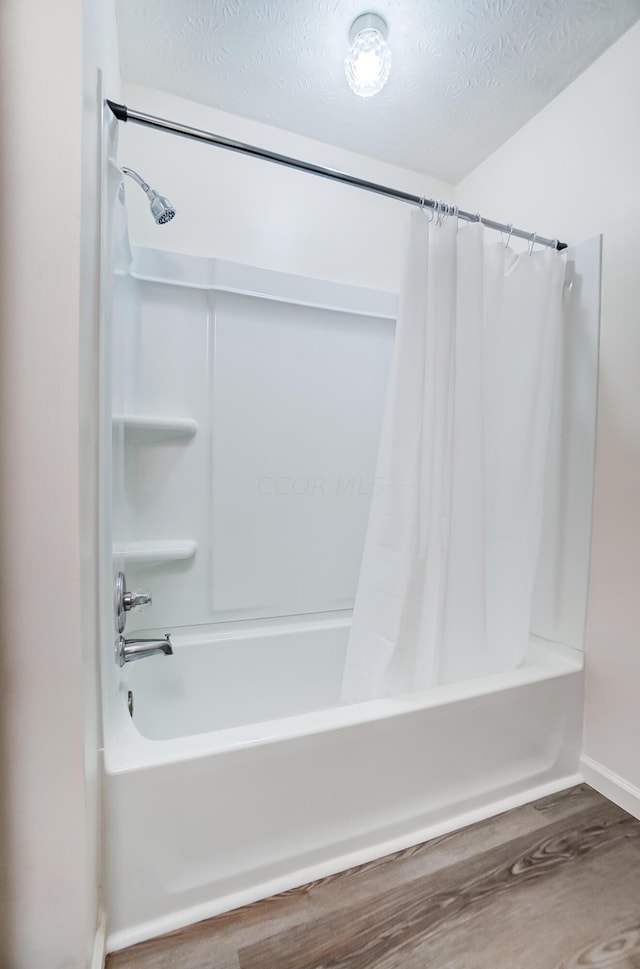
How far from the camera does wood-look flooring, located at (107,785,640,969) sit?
0.87 meters

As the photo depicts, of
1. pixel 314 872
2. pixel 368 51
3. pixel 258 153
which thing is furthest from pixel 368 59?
pixel 314 872

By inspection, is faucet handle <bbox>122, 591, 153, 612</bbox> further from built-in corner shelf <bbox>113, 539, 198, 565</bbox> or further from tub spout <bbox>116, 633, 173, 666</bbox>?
built-in corner shelf <bbox>113, 539, 198, 565</bbox>

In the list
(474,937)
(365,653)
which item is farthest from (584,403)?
(474,937)

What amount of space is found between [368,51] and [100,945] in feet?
7.60

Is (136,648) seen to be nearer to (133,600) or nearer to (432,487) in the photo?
(133,600)

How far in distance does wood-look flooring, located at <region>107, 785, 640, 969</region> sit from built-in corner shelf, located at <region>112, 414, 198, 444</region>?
1.34 m

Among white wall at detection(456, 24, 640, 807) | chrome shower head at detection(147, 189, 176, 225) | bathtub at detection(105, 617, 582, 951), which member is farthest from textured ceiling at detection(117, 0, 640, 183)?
bathtub at detection(105, 617, 582, 951)

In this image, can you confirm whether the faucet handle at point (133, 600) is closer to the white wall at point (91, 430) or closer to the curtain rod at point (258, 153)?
the white wall at point (91, 430)

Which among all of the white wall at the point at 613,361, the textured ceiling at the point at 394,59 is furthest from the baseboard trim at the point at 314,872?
the textured ceiling at the point at 394,59

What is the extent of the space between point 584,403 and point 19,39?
64.3 inches

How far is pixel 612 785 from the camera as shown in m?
1.32

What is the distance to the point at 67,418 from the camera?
0.67 metres

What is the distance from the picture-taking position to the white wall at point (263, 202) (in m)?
1.56

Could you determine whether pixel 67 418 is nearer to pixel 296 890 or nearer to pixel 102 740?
pixel 102 740
